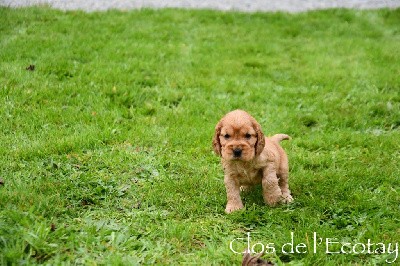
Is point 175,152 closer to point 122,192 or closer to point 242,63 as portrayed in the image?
point 122,192

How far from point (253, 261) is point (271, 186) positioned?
1006 millimetres

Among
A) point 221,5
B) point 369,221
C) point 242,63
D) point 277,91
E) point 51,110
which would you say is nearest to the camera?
point 369,221

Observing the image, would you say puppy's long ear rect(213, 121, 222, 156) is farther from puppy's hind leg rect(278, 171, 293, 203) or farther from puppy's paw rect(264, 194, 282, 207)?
puppy's hind leg rect(278, 171, 293, 203)

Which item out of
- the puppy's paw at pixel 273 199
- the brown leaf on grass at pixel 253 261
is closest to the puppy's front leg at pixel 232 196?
the puppy's paw at pixel 273 199

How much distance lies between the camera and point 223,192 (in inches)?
210

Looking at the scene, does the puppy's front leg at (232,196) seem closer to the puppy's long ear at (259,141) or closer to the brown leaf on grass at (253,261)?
the puppy's long ear at (259,141)

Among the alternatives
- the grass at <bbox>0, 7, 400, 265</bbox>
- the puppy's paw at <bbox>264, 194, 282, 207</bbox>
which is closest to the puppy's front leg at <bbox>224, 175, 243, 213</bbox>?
the grass at <bbox>0, 7, 400, 265</bbox>

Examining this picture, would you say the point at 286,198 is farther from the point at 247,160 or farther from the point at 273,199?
the point at 247,160

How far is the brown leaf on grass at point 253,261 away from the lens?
4.00m

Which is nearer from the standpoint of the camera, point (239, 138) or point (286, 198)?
point (239, 138)

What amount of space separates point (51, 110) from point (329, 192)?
4.06m

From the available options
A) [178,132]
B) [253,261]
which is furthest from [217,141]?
[178,132]

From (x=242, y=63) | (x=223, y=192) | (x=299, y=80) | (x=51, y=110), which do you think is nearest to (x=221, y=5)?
(x=242, y=63)

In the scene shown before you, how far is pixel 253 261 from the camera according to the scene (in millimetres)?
4016
